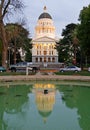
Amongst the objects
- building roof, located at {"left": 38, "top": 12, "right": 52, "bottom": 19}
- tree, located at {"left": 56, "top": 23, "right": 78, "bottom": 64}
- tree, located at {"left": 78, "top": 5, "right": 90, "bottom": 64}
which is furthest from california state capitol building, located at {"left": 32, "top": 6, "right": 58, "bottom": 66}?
tree, located at {"left": 78, "top": 5, "right": 90, "bottom": 64}

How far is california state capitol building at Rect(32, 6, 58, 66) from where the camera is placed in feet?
429

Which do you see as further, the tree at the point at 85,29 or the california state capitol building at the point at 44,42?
the california state capitol building at the point at 44,42

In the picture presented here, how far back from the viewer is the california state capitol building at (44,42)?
13088cm

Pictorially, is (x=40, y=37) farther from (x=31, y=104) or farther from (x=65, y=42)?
(x=31, y=104)

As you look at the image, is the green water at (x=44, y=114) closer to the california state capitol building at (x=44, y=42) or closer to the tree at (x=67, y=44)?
the tree at (x=67, y=44)

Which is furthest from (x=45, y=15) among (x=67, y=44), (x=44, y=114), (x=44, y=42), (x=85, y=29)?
(x=44, y=114)

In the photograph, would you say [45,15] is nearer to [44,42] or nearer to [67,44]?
[44,42]

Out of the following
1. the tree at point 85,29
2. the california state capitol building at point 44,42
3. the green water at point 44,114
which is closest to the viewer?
the green water at point 44,114

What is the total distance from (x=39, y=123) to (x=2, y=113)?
3113mm

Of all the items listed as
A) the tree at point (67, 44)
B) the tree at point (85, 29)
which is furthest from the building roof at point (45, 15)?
the tree at point (85, 29)

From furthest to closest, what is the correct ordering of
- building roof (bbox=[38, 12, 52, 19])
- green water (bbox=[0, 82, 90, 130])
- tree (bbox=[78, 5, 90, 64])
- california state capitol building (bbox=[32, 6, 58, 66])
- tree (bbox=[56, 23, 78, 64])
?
1. building roof (bbox=[38, 12, 52, 19])
2. california state capitol building (bbox=[32, 6, 58, 66])
3. tree (bbox=[56, 23, 78, 64])
4. tree (bbox=[78, 5, 90, 64])
5. green water (bbox=[0, 82, 90, 130])

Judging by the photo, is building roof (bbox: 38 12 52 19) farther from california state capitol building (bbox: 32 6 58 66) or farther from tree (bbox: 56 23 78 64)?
tree (bbox: 56 23 78 64)

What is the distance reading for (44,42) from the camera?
133m

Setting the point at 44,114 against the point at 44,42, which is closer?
the point at 44,114
